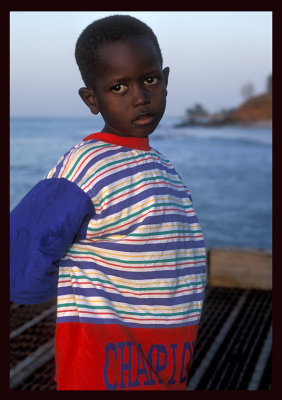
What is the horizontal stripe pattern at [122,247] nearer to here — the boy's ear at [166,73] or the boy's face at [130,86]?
the boy's face at [130,86]

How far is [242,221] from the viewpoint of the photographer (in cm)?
1435

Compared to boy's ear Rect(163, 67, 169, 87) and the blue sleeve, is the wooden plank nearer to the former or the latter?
boy's ear Rect(163, 67, 169, 87)

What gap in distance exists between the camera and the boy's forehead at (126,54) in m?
1.28

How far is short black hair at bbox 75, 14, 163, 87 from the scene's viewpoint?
1310 mm

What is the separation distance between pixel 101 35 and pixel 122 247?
0.50m

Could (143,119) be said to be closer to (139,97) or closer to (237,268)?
(139,97)

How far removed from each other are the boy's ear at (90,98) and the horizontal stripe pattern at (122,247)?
0.10 m

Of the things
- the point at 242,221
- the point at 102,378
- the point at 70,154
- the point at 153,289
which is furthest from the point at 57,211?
the point at 242,221

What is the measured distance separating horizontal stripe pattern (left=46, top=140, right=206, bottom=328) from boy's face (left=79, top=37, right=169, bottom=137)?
0.07 metres

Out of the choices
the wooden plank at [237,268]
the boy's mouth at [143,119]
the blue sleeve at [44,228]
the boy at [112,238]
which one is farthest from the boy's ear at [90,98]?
the wooden plank at [237,268]

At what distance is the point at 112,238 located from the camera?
4.25 feet

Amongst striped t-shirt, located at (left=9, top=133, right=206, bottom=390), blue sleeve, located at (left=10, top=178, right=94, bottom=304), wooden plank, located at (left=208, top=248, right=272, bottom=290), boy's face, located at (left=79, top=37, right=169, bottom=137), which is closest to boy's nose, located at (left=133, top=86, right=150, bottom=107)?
boy's face, located at (left=79, top=37, right=169, bottom=137)

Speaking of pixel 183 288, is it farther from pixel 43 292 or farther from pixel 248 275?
pixel 248 275

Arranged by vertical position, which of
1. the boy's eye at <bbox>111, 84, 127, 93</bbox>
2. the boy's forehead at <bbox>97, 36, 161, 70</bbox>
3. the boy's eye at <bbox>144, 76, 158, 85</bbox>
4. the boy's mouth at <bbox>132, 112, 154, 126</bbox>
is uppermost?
the boy's forehead at <bbox>97, 36, 161, 70</bbox>
